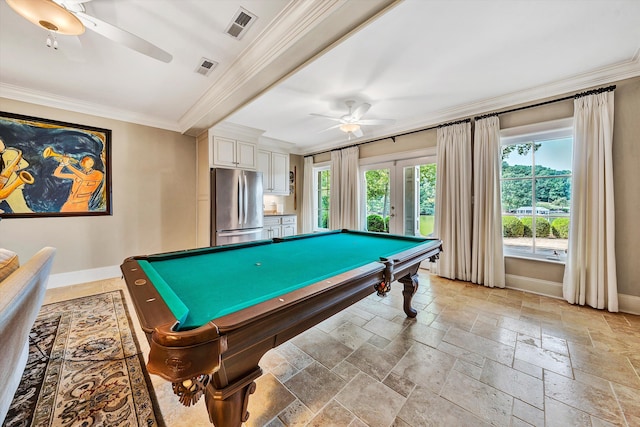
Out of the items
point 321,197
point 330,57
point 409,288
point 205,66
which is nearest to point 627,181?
point 409,288

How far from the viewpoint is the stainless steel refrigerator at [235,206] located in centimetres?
390

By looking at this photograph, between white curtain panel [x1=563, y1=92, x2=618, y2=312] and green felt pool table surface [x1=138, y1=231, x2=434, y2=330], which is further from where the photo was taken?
white curtain panel [x1=563, y1=92, x2=618, y2=312]

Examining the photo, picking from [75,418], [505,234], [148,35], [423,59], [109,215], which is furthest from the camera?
[109,215]

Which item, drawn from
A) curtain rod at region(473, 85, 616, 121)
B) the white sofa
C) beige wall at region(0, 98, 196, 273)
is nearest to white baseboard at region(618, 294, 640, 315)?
curtain rod at region(473, 85, 616, 121)

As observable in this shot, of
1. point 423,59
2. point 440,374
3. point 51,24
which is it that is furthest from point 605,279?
point 51,24

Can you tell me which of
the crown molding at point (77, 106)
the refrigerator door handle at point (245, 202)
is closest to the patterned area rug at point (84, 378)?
the refrigerator door handle at point (245, 202)

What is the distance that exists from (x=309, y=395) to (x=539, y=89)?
409 cm

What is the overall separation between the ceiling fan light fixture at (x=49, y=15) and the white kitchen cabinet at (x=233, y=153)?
2376mm

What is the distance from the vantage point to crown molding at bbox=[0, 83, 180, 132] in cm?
288

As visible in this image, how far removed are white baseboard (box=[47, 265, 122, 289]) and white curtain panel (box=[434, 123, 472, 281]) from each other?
514 centimetres

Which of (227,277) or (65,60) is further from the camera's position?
(65,60)

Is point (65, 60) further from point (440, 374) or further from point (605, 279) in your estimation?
point (605, 279)

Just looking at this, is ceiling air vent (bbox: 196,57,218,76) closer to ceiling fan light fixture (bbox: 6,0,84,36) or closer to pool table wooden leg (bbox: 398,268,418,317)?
ceiling fan light fixture (bbox: 6,0,84,36)

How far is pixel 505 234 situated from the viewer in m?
3.34
